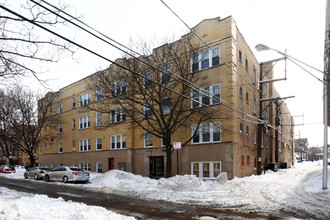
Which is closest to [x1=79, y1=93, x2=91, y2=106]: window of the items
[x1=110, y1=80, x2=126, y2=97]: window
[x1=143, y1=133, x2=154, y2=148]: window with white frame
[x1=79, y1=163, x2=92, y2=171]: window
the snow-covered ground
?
[x1=79, y1=163, x2=92, y2=171]: window

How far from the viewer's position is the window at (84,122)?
119 ft

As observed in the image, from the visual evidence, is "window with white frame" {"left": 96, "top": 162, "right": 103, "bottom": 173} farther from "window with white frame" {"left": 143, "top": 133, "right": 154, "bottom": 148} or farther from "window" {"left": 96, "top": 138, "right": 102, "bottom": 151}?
"window with white frame" {"left": 143, "top": 133, "right": 154, "bottom": 148}

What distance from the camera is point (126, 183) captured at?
1955cm

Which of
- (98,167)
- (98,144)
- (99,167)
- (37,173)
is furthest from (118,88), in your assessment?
(98,167)

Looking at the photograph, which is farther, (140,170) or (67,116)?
(67,116)

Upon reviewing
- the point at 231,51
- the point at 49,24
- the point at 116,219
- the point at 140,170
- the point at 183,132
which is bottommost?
the point at 140,170

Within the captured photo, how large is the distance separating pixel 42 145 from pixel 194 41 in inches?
1352

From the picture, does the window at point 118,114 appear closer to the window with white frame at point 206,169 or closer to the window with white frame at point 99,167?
the window with white frame at point 206,169

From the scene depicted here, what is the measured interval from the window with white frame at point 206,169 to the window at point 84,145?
17226mm

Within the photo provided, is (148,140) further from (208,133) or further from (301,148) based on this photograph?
(301,148)

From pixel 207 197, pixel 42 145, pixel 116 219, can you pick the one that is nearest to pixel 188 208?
pixel 207 197

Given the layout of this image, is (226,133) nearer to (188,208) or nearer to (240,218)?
(188,208)

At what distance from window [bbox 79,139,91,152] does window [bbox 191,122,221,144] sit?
56.8 feet

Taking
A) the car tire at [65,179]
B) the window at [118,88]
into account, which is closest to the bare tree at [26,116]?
the car tire at [65,179]
